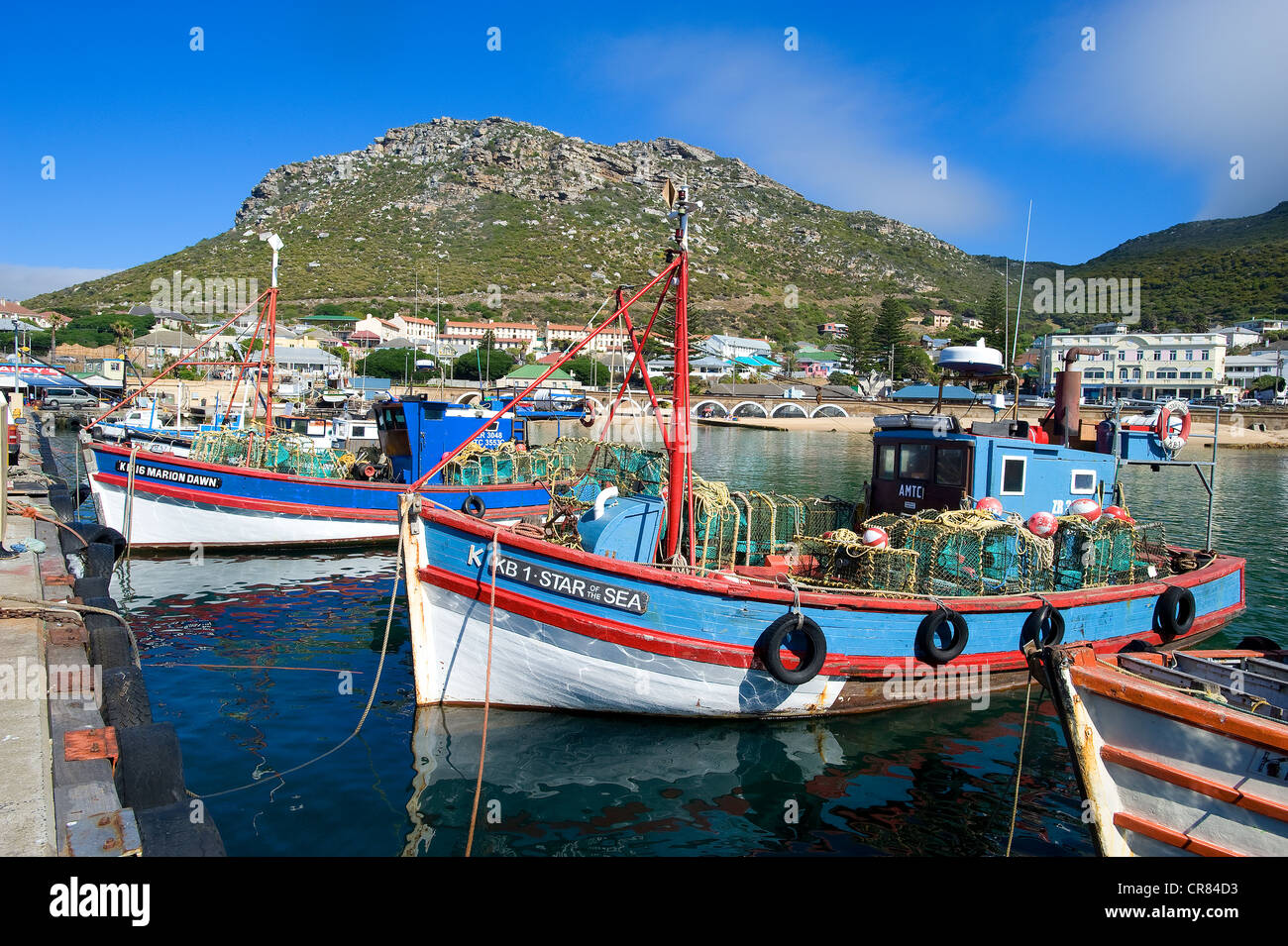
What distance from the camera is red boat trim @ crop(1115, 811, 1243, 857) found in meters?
5.43

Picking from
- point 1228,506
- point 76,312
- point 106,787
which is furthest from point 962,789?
point 76,312

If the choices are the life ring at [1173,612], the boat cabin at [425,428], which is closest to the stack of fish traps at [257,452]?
the boat cabin at [425,428]

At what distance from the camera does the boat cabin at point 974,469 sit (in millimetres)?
11922

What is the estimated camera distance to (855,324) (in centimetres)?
10362

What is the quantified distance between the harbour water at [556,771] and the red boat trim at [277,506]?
6171mm

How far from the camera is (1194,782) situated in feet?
18.0

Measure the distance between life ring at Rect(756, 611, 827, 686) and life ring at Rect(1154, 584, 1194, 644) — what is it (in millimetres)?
6003

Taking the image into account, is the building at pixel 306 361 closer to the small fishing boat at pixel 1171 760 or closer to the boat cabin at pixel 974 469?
the boat cabin at pixel 974 469

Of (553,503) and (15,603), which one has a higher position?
(553,503)

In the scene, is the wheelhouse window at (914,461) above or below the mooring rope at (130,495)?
above

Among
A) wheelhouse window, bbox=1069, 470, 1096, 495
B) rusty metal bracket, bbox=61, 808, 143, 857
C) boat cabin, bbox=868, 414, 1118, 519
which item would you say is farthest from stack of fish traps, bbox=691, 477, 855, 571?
rusty metal bracket, bbox=61, 808, 143, 857

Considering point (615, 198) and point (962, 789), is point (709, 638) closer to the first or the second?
point (962, 789)

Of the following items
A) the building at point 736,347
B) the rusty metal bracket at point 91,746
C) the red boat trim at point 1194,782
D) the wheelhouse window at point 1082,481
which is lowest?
the rusty metal bracket at point 91,746
